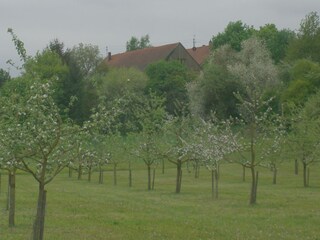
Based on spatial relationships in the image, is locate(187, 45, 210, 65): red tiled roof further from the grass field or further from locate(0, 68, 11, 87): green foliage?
the grass field

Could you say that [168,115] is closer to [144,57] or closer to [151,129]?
[151,129]

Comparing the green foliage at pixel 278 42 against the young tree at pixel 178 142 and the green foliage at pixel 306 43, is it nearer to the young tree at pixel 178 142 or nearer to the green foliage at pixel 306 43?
the green foliage at pixel 306 43

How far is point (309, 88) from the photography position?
2640 inches

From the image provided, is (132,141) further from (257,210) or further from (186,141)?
(257,210)

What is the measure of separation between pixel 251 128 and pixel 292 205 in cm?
381

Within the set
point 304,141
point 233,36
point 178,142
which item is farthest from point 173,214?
point 233,36

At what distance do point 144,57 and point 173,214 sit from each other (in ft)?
315

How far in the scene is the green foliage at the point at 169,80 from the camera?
88.4 metres

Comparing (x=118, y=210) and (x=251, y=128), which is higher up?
(x=251, y=128)

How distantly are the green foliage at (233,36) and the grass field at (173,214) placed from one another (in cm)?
6446

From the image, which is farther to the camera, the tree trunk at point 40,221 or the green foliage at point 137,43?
the green foliage at point 137,43

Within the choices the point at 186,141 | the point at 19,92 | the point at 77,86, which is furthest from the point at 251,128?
the point at 77,86

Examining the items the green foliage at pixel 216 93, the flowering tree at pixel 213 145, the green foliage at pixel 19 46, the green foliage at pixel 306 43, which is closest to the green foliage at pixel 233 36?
the green foliage at pixel 306 43

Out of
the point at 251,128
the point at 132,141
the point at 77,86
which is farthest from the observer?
the point at 77,86
